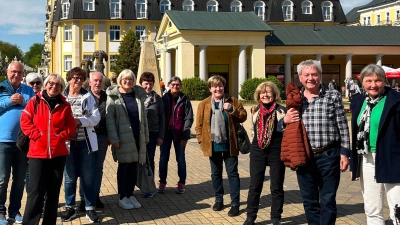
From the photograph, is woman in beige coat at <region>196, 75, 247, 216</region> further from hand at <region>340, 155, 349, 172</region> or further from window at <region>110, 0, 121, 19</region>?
window at <region>110, 0, 121, 19</region>

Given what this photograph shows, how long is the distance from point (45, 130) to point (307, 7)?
208 feet

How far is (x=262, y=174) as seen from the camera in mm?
6668

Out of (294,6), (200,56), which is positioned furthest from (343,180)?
(294,6)

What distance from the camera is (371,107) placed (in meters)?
5.07

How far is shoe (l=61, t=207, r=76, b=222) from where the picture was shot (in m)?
6.82

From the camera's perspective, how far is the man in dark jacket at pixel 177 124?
8.70 metres

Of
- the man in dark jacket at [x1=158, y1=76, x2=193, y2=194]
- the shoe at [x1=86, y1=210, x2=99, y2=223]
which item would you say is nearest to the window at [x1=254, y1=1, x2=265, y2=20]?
the man in dark jacket at [x1=158, y1=76, x2=193, y2=194]

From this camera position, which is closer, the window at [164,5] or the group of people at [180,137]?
the group of people at [180,137]

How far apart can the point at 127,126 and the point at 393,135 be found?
3.63 metres

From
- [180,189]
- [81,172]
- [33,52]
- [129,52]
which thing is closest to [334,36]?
[129,52]

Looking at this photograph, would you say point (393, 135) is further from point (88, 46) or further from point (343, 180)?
point (88, 46)

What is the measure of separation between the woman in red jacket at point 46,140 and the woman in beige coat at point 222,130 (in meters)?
2.02

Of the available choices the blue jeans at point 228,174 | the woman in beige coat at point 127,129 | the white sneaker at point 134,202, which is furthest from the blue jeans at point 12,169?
the blue jeans at point 228,174

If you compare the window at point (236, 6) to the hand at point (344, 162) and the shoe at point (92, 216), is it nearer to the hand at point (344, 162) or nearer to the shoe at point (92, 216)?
the shoe at point (92, 216)
